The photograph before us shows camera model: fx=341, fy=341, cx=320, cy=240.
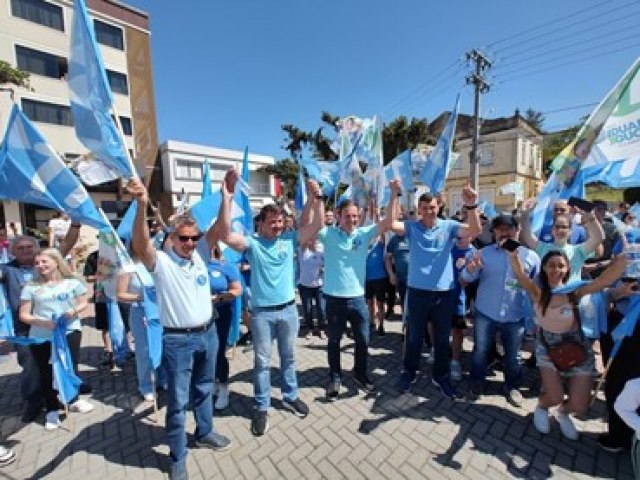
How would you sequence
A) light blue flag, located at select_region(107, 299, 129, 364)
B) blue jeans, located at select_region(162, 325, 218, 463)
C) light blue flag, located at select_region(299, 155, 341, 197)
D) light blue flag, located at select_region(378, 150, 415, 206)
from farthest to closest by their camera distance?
light blue flag, located at select_region(299, 155, 341, 197)
light blue flag, located at select_region(378, 150, 415, 206)
light blue flag, located at select_region(107, 299, 129, 364)
blue jeans, located at select_region(162, 325, 218, 463)

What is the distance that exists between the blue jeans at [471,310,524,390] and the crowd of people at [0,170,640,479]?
14 millimetres

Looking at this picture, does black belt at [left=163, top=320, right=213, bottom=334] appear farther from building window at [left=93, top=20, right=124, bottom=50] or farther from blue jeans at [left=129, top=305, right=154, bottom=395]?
building window at [left=93, top=20, right=124, bottom=50]

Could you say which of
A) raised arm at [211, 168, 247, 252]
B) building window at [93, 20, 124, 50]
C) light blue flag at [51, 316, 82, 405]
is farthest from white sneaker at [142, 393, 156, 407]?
building window at [93, 20, 124, 50]

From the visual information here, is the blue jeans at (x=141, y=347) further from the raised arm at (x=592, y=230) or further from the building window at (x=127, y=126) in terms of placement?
the building window at (x=127, y=126)

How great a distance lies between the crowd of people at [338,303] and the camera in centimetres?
288

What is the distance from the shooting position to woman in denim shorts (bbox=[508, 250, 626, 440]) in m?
3.14

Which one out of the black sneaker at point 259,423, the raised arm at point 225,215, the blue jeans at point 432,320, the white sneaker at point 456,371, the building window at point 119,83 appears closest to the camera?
the raised arm at point 225,215

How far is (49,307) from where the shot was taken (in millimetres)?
3506

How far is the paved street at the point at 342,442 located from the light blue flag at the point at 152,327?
0.77m

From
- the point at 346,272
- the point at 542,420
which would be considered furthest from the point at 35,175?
the point at 542,420

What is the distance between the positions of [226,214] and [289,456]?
2239 mm

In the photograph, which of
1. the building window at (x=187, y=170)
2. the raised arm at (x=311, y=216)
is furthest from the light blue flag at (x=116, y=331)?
the building window at (x=187, y=170)

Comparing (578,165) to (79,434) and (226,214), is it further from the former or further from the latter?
(79,434)

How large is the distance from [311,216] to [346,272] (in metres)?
0.74
